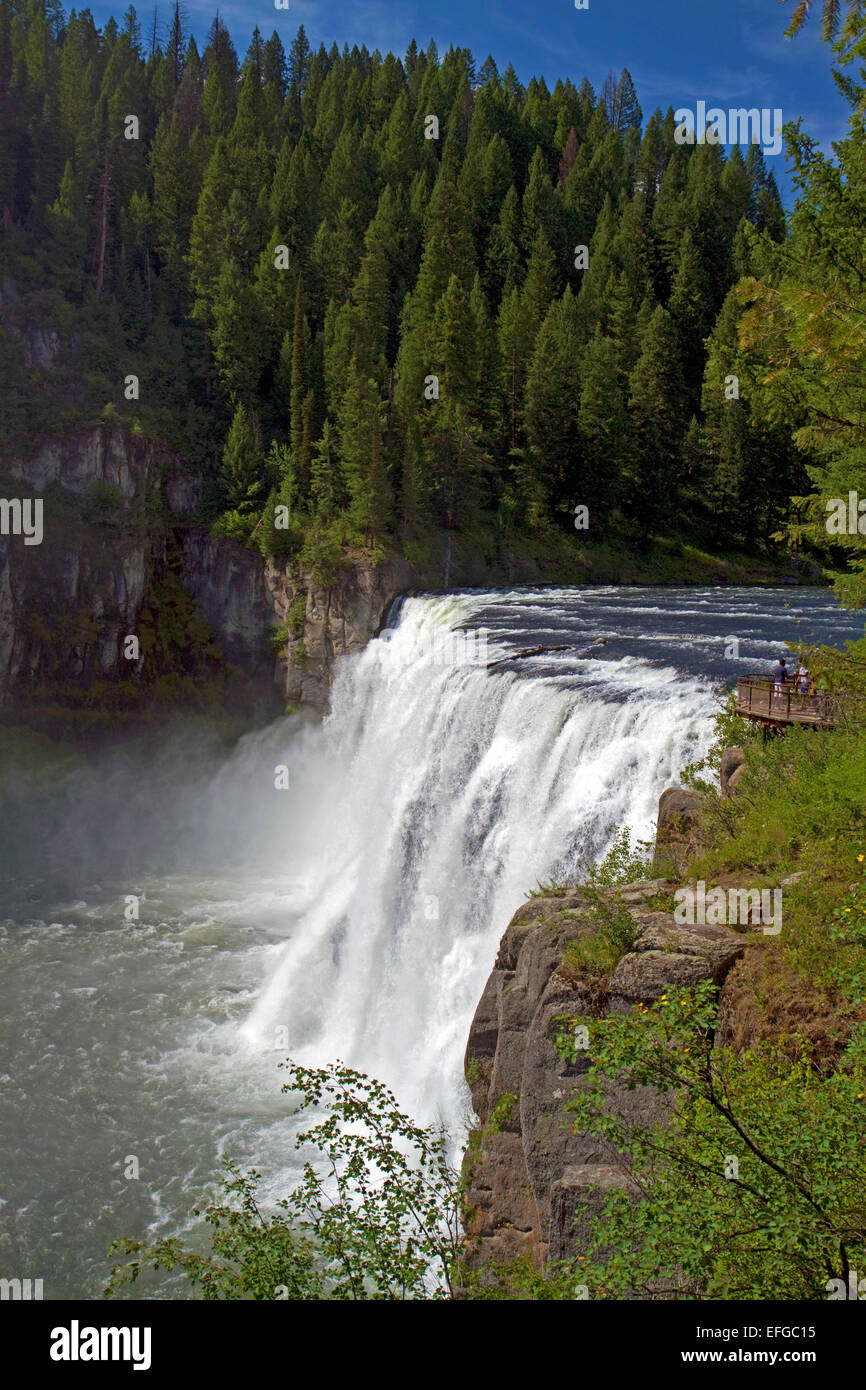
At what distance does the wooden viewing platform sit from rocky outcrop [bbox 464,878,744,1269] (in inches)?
181

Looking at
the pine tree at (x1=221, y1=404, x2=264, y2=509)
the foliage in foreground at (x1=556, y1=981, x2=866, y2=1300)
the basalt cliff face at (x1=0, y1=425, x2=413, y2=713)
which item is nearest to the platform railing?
the foliage in foreground at (x1=556, y1=981, x2=866, y2=1300)

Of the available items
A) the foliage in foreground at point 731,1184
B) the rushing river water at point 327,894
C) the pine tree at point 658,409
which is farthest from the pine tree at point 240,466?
the foliage in foreground at point 731,1184

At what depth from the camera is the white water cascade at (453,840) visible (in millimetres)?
17969

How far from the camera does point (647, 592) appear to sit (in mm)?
40781

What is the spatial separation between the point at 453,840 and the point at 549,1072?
9795 millimetres

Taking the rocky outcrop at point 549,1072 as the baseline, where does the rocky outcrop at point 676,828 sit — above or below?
above

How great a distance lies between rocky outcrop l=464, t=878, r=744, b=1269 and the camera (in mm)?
10484

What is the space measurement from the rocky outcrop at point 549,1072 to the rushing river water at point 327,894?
398 cm

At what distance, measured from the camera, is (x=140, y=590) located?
40188 mm

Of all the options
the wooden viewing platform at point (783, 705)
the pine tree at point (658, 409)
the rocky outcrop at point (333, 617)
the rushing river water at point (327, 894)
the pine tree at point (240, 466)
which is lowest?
the rushing river water at point (327, 894)

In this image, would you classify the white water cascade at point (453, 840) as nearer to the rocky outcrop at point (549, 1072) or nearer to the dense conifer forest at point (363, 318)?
the rocky outcrop at point (549, 1072)

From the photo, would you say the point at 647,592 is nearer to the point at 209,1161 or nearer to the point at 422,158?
the point at 209,1161

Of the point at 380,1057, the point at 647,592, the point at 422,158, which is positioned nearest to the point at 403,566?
the point at 647,592

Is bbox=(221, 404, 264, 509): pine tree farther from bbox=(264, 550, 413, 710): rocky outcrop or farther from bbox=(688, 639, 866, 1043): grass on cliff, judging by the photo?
bbox=(688, 639, 866, 1043): grass on cliff
